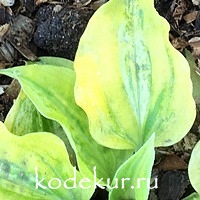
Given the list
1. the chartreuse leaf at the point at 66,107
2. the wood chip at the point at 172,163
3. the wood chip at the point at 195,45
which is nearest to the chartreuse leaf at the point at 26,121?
the chartreuse leaf at the point at 66,107

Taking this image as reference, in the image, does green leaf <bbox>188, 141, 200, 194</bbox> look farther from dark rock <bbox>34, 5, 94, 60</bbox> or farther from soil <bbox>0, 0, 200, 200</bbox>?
dark rock <bbox>34, 5, 94, 60</bbox>

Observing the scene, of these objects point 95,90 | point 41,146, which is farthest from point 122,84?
point 41,146

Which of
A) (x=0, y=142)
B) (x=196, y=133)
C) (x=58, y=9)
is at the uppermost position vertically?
(x=58, y=9)

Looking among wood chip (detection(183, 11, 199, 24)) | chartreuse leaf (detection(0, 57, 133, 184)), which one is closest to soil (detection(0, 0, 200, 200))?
wood chip (detection(183, 11, 199, 24))

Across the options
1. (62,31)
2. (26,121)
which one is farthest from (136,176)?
(62,31)

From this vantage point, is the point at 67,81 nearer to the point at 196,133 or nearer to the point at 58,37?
the point at 58,37

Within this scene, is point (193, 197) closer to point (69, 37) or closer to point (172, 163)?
point (172, 163)
